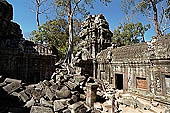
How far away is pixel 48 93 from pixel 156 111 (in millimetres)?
6686

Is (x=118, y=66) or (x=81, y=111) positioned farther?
(x=118, y=66)

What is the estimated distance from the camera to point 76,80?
28.2ft

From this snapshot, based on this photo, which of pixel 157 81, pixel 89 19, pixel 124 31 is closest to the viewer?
pixel 157 81

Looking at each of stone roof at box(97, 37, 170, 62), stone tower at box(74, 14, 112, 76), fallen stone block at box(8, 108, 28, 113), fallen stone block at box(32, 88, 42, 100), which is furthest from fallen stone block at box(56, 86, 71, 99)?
stone tower at box(74, 14, 112, 76)

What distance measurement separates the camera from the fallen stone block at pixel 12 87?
678 centimetres

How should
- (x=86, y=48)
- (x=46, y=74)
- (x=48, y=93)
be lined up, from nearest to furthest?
(x=48, y=93)
(x=46, y=74)
(x=86, y=48)

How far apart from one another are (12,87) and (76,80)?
409 centimetres

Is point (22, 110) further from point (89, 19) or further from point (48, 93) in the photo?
point (89, 19)

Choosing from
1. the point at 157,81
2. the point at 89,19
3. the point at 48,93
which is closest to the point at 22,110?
the point at 48,93

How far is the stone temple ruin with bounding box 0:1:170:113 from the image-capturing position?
6496mm

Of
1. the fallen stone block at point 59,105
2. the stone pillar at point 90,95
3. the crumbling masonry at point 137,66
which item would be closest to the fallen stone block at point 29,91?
→ the fallen stone block at point 59,105

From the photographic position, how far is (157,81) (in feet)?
27.5

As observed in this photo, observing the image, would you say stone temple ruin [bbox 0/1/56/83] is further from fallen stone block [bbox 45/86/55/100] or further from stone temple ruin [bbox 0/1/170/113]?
fallen stone block [bbox 45/86/55/100]

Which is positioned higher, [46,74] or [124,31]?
[124,31]
